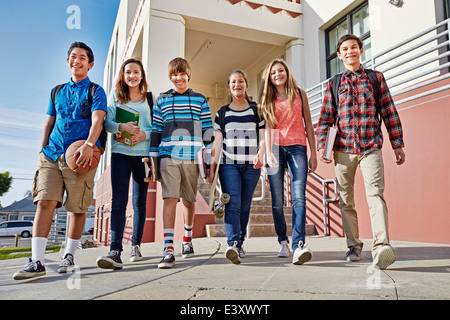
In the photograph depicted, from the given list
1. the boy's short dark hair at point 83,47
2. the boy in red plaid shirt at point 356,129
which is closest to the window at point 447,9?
the boy in red plaid shirt at point 356,129

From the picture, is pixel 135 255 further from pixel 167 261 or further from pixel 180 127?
pixel 180 127

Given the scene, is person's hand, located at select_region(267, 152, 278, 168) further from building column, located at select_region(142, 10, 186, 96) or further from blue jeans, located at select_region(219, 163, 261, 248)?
building column, located at select_region(142, 10, 186, 96)

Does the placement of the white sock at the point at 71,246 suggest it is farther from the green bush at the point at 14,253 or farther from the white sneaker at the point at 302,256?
the green bush at the point at 14,253

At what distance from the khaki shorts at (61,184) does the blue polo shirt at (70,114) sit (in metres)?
0.07

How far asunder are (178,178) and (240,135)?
631 millimetres

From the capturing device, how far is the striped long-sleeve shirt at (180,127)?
9.43 ft

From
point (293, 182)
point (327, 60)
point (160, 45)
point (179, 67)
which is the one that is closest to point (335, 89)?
point (293, 182)

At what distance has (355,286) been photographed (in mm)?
1794

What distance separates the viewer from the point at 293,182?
2783 millimetres

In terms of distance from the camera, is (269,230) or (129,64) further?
(269,230)
